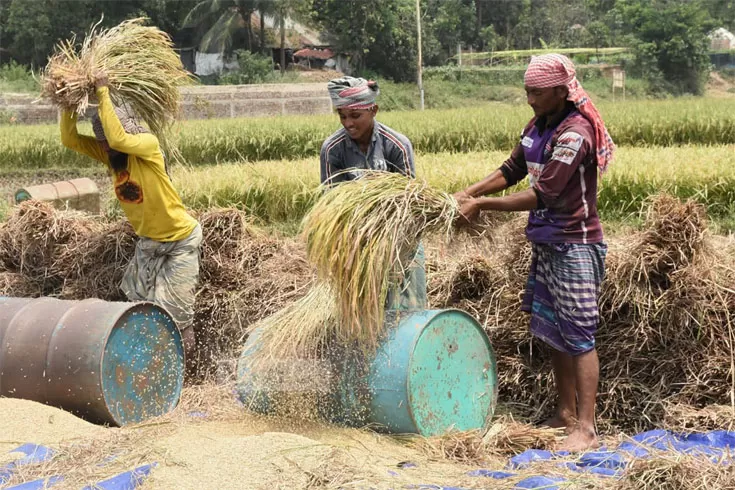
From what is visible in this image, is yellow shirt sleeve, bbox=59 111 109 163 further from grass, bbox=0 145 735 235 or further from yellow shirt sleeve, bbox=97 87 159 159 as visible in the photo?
grass, bbox=0 145 735 235

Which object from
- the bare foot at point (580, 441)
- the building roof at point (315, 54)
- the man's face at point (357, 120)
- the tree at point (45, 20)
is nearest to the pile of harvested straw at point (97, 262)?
the man's face at point (357, 120)

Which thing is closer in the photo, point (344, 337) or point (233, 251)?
point (344, 337)

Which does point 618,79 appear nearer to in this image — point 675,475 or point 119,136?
point 119,136

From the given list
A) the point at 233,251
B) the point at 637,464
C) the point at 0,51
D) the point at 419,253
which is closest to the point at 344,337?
the point at 419,253

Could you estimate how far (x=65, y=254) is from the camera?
6.07 m

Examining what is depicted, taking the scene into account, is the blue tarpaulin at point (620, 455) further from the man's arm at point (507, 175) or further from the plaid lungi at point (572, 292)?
the man's arm at point (507, 175)

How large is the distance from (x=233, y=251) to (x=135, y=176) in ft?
3.61

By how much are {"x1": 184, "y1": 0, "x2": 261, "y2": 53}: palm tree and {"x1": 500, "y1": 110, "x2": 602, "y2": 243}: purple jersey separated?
41.6 meters

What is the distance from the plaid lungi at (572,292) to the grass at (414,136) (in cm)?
1072

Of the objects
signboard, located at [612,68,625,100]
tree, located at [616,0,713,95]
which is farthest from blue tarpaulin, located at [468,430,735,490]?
tree, located at [616,0,713,95]

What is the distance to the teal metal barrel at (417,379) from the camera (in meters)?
3.78

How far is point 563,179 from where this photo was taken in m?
3.77

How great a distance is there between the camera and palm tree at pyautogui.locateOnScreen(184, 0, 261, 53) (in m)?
44.1

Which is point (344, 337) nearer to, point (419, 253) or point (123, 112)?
point (419, 253)
